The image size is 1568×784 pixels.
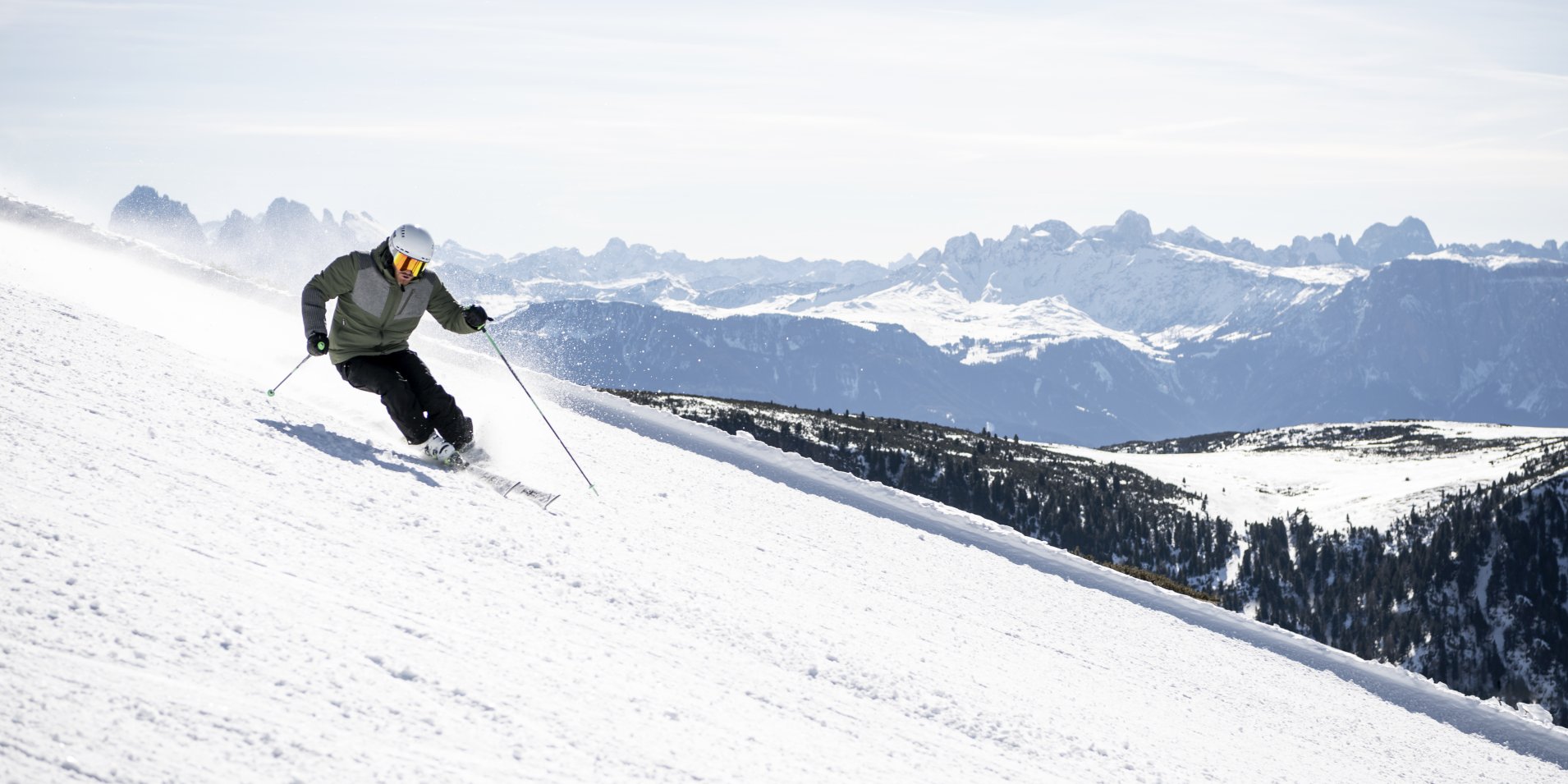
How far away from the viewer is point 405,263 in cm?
1293

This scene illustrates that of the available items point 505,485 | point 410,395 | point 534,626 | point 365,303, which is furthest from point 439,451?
point 534,626

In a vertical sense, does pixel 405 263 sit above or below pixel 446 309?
above

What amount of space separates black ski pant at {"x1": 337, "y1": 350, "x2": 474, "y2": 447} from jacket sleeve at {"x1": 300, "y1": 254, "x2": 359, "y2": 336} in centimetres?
77

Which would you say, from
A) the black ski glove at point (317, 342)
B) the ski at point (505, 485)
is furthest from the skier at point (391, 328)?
the black ski glove at point (317, 342)

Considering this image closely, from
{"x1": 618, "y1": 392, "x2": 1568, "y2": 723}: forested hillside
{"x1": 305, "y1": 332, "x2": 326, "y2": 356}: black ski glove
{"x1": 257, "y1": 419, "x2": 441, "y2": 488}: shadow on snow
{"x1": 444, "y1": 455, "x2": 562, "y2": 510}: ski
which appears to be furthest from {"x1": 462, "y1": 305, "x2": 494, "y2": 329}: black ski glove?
{"x1": 618, "y1": 392, "x2": 1568, "y2": 723}: forested hillside

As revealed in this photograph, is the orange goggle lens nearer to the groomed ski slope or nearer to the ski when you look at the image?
the groomed ski slope

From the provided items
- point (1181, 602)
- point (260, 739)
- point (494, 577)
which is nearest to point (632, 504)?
point (494, 577)

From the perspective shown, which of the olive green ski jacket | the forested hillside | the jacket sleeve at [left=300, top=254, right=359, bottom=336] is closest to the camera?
the jacket sleeve at [left=300, top=254, right=359, bottom=336]

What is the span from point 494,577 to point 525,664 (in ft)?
5.60

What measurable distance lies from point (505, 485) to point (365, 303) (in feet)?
9.30

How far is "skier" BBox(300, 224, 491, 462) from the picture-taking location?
504 inches

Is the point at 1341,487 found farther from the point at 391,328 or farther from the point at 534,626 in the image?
the point at 534,626

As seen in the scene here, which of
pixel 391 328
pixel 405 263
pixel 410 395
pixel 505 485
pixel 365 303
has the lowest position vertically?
pixel 505 485

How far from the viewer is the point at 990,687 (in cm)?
1116
